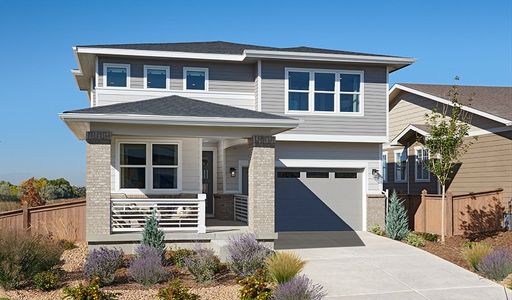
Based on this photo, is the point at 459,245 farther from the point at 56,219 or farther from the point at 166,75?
the point at 56,219

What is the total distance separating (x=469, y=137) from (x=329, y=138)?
586 centimetres

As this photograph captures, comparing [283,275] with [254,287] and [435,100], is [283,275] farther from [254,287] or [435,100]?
[435,100]

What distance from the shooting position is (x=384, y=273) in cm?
1395

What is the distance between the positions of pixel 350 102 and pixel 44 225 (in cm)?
1074

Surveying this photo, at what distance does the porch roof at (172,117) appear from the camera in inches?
579

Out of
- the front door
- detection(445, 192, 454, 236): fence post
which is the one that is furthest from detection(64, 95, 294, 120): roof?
detection(445, 192, 454, 236): fence post

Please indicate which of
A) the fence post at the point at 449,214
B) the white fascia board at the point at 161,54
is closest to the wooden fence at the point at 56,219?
the white fascia board at the point at 161,54

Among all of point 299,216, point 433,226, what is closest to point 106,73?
point 299,216

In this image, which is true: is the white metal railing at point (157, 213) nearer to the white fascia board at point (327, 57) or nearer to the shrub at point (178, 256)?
the shrub at point (178, 256)

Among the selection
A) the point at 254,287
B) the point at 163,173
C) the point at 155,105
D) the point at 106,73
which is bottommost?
the point at 254,287

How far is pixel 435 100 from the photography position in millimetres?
24562

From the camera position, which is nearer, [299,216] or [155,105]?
[155,105]

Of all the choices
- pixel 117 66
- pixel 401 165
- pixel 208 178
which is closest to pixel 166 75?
pixel 117 66

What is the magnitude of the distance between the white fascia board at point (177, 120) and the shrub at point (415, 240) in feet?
17.9
